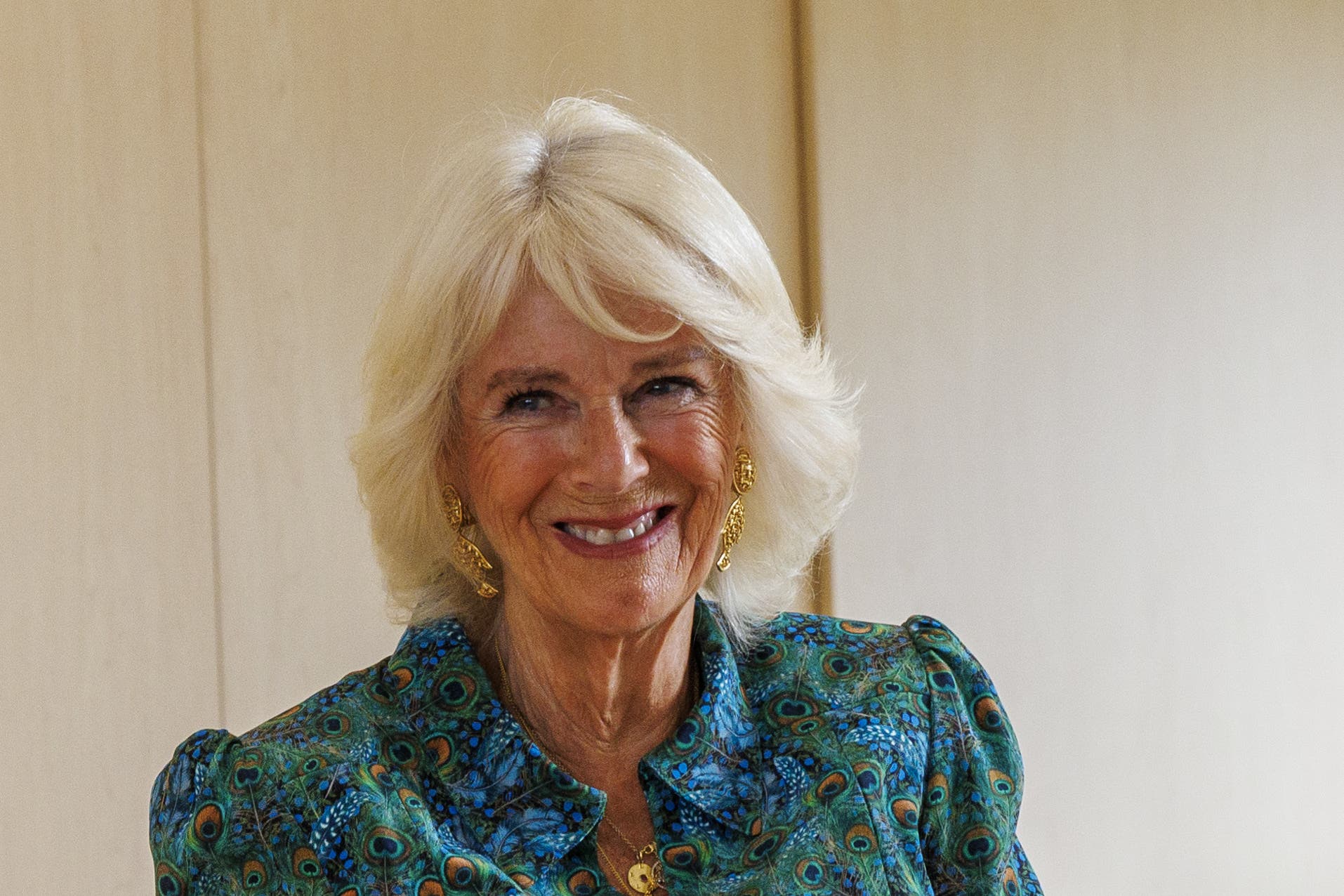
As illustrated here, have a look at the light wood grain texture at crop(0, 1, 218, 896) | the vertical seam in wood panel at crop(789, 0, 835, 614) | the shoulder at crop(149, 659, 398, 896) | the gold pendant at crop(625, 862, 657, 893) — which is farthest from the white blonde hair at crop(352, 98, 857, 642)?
the vertical seam in wood panel at crop(789, 0, 835, 614)

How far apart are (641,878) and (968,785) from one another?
1.26ft

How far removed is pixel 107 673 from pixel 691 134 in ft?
4.94

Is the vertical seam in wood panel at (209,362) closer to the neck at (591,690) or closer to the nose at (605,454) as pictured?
the neck at (591,690)

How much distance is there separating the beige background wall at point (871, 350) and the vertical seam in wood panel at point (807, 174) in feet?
0.04

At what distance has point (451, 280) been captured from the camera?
1.56 m

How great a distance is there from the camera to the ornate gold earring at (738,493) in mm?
1685

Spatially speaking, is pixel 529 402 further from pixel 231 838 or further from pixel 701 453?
pixel 231 838

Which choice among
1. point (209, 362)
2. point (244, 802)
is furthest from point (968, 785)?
point (209, 362)

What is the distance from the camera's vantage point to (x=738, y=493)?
1.70 m

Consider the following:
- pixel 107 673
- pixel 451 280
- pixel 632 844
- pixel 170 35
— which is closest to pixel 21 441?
pixel 107 673

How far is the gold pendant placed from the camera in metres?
1.57

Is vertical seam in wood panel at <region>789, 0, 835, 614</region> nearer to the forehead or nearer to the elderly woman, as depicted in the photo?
the elderly woman

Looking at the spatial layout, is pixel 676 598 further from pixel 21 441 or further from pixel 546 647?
pixel 21 441

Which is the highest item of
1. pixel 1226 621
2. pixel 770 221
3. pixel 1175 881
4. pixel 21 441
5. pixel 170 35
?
pixel 170 35
